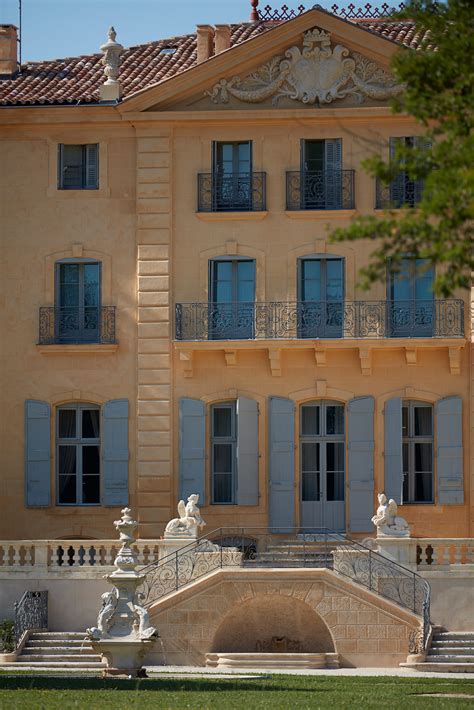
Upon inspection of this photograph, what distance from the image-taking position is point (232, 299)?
118ft

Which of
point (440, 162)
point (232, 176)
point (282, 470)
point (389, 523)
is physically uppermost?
point (232, 176)

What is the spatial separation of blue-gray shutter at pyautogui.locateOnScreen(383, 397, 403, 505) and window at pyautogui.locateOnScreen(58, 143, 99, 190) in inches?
292

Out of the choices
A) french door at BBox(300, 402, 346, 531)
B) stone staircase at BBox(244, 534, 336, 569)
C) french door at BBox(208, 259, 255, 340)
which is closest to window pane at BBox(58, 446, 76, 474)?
french door at BBox(208, 259, 255, 340)

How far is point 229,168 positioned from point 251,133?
0.81 metres

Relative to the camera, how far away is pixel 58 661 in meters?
30.5

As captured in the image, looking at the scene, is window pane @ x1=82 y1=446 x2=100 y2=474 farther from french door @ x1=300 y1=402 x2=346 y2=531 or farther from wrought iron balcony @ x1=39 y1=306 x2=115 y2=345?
french door @ x1=300 y1=402 x2=346 y2=531

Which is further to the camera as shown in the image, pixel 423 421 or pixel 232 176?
pixel 232 176

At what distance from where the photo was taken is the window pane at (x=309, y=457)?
35.5 m

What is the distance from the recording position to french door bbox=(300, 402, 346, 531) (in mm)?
35344

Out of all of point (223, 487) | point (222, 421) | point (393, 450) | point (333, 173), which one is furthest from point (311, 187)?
point (223, 487)

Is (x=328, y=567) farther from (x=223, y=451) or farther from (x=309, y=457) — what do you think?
(x=223, y=451)

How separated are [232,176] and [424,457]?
662cm

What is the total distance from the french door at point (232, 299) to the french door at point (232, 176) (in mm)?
1129

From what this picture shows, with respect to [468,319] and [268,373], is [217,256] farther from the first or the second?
[468,319]
